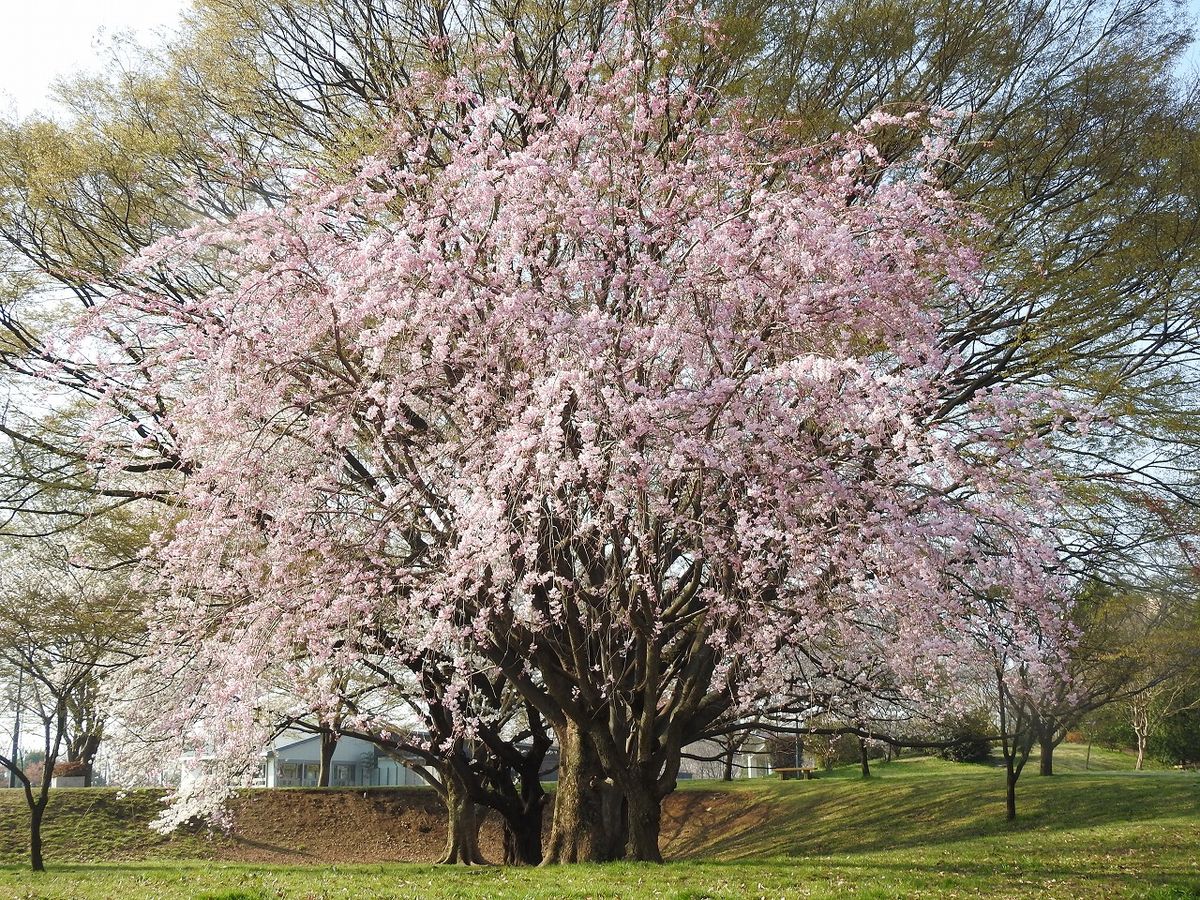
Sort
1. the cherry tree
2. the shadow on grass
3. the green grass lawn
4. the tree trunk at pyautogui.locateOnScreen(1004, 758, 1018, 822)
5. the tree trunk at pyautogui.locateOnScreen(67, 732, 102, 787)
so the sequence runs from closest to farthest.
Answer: the cherry tree < the green grass lawn < the shadow on grass < the tree trunk at pyautogui.locateOnScreen(1004, 758, 1018, 822) < the tree trunk at pyautogui.locateOnScreen(67, 732, 102, 787)

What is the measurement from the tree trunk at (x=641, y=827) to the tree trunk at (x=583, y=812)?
0.19 metres

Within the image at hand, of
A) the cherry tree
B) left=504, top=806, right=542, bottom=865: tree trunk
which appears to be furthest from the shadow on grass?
the cherry tree

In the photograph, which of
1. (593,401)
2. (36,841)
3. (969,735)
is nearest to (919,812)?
(969,735)

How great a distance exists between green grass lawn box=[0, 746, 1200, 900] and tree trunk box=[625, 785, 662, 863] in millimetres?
464

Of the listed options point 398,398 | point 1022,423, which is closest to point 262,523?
point 398,398

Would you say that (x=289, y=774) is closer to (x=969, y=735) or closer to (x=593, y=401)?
(x=969, y=735)

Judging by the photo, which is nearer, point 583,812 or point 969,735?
point 583,812

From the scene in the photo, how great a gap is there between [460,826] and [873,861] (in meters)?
7.52

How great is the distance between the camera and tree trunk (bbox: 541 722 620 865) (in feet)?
35.0

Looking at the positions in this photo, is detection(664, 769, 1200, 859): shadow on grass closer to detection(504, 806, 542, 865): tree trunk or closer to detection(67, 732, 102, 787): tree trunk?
detection(504, 806, 542, 865): tree trunk

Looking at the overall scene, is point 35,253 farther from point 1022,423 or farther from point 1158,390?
point 1158,390

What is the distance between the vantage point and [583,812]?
1079cm

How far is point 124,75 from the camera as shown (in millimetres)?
12219

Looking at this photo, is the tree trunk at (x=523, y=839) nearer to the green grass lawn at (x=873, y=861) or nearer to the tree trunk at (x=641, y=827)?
the green grass lawn at (x=873, y=861)
